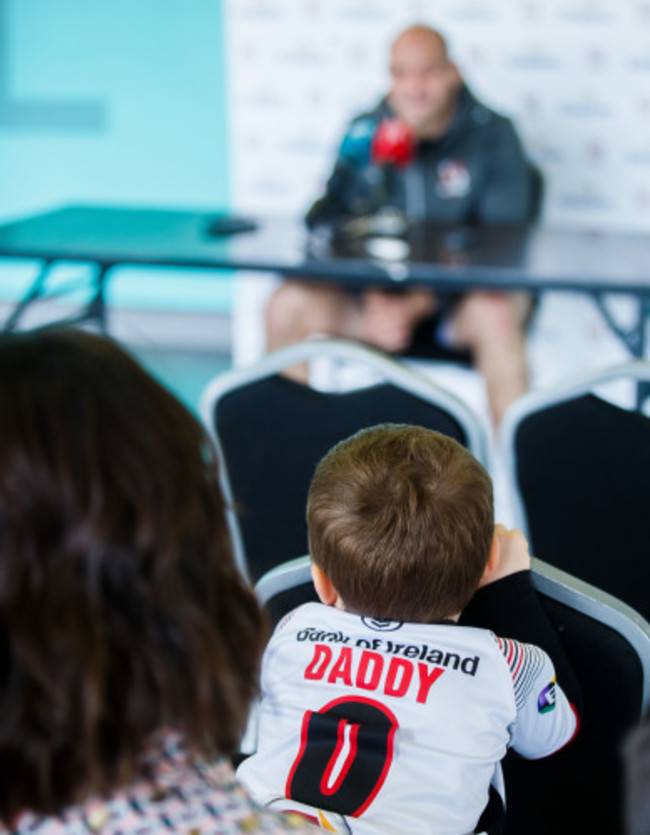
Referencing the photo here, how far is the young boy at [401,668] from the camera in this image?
1038 mm

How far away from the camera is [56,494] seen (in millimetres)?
604

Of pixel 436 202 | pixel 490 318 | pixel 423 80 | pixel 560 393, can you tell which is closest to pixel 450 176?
pixel 436 202

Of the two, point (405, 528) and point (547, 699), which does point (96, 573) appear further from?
point (547, 699)

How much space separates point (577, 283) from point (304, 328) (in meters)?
1.04

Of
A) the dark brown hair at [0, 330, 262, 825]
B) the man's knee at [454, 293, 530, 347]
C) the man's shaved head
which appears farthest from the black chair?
the man's shaved head

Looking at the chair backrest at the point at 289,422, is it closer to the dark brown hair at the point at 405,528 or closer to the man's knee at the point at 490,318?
the dark brown hair at the point at 405,528

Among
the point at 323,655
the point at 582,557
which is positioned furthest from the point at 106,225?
the point at 323,655

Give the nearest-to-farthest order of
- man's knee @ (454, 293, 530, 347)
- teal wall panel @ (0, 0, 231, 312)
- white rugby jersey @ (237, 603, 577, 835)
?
white rugby jersey @ (237, 603, 577, 835), man's knee @ (454, 293, 530, 347), teal wall panel @ (0, 0, 231, 312)

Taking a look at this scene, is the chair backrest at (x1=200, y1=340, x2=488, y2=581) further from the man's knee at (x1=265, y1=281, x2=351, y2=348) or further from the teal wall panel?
the teal wall panel

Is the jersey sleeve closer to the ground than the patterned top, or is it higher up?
closer to the ground

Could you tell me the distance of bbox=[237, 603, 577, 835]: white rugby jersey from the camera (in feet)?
3.39

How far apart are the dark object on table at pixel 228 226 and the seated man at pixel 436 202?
20cm

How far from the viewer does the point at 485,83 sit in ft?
13.7

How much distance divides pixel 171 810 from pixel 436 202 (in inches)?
126
